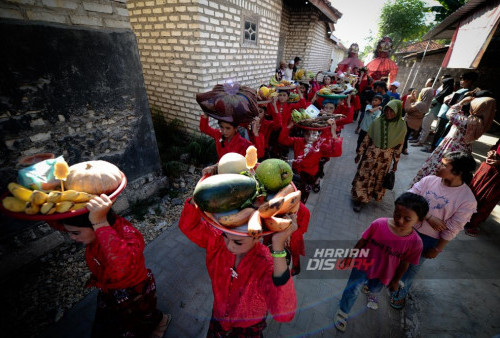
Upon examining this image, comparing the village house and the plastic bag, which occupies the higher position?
the village house

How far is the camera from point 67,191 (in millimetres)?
1324

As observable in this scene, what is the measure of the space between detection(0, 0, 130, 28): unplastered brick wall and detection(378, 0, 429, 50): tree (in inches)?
1729

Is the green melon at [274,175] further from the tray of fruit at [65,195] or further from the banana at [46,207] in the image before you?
the banana at [46,207]

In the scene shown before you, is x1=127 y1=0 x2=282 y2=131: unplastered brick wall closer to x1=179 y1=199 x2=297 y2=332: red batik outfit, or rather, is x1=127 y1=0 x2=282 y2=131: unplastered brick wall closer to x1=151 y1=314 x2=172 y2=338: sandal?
x1=179 y1=199 x2=297 y2=332: red batik outfit

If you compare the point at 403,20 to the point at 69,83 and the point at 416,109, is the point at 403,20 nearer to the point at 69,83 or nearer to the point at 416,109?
the point at 416,109

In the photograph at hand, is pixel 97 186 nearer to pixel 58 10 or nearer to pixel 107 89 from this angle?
pixel 107 89

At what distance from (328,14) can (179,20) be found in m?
8.07

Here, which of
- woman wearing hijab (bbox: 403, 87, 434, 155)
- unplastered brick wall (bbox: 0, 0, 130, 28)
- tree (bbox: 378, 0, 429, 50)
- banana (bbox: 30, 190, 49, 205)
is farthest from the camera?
tree (bbox: 378, 0, 429, 50)

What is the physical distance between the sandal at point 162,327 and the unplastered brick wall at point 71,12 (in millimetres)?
3928

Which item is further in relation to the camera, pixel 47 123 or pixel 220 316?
pixel 47 123

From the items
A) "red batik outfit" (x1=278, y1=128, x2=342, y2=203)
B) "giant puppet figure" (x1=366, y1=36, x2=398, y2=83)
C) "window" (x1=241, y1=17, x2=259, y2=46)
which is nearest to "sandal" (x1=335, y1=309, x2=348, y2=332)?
"red batik outfit" (x1=278, y1=128, x2=342, y2=203)

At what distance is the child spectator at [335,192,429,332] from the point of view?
218cm

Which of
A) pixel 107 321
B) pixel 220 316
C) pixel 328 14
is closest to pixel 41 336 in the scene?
pixel 107 321

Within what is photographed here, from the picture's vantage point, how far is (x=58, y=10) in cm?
268
